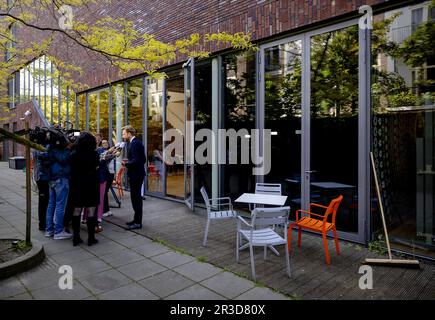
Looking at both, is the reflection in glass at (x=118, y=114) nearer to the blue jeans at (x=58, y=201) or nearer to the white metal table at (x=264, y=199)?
the blue jeans at (x=58, y=201)

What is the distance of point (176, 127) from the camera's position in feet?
28.2

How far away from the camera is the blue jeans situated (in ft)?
17.2

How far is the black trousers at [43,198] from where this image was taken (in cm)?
552

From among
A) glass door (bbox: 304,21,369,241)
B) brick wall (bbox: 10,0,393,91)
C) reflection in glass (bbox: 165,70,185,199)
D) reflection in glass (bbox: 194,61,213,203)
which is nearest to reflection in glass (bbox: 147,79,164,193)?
reflection in glass (bbox: 165,70,185,199)

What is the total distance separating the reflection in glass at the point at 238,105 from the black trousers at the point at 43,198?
3.59 meters

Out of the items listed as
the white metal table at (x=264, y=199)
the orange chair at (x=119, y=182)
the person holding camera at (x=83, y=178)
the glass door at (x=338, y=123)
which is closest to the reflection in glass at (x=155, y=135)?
the orange chair at (x=119, y=182)

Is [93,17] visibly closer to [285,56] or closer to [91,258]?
[285,56]

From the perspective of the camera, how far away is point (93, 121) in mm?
12625

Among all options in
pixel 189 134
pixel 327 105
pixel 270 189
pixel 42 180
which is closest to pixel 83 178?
pixel 42 180

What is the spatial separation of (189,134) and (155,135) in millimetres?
1841

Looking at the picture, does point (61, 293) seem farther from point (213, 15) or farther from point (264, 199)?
point (213, 15)

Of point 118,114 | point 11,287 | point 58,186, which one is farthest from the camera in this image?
point 118,114

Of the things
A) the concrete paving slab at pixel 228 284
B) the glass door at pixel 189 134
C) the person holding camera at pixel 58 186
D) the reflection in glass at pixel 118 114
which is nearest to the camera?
the concrete paving slab at pixel 228 284

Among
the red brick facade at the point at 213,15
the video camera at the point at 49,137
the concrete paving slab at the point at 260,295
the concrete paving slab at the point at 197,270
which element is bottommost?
the concrete paving slab at the point at 260,295
